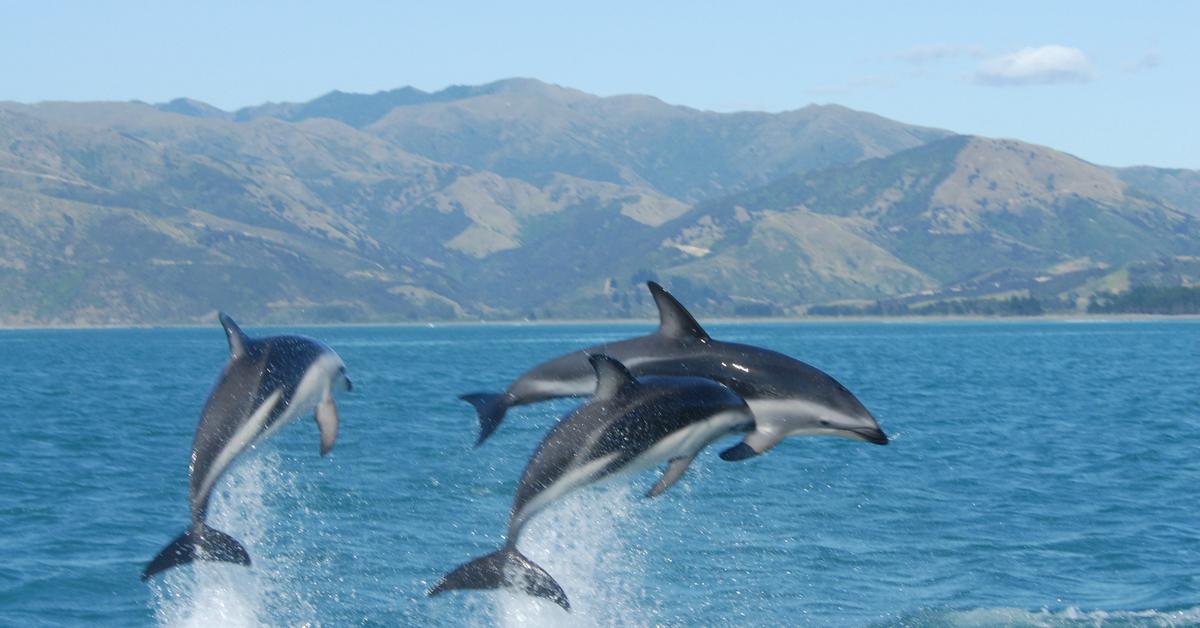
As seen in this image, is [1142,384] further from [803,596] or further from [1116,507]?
[803,596]

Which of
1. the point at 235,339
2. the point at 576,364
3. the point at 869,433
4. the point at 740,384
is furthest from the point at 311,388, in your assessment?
the point at 869,433

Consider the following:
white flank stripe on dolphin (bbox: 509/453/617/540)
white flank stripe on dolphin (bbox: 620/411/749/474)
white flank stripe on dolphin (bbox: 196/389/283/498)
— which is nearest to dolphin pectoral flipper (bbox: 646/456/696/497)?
white flank stripe on dolphin (bbox: 620/411/749/474)

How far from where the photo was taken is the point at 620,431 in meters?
18.0

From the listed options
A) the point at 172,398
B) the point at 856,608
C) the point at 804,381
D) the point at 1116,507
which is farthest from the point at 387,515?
the point at 172,398

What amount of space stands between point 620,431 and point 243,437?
14.1 feet

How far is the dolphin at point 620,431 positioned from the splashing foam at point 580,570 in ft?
44.7

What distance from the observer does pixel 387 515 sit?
49.2 m

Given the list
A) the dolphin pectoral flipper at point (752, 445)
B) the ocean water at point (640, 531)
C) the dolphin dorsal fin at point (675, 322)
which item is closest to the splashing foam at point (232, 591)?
the ocean water at point (640, 531)

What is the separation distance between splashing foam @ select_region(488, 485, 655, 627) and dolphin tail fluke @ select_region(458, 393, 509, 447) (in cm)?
1204

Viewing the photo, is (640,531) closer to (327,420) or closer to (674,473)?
(674,473)

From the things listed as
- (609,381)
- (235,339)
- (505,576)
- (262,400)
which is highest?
(235,339)

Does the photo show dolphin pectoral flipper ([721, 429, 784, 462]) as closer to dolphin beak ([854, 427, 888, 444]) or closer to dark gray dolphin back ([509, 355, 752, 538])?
dark gray dolphin back ([509, 355, 752, 538])

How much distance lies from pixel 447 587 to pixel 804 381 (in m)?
5.25

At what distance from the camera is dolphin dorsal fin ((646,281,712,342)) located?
68.3 feet
